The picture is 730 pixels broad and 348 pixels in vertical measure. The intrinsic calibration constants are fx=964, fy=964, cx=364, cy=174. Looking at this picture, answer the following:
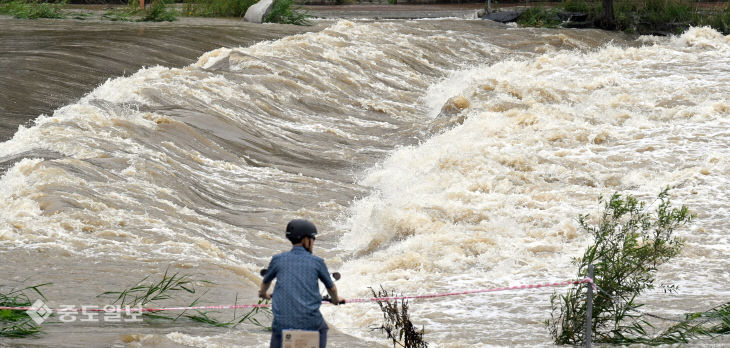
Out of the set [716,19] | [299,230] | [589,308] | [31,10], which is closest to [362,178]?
[589,308]

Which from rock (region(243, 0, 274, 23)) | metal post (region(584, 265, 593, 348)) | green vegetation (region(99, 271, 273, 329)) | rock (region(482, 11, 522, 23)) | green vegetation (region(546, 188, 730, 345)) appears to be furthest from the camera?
rock (region(482, 11, 522, 23))

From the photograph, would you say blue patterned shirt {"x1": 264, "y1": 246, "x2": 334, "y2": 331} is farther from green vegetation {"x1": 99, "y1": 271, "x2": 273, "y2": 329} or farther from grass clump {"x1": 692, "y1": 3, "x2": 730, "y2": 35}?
grass clump {"x1": 692, "y1": 3, "x2": 730, "y2": 35}

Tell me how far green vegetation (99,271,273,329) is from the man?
192 cm

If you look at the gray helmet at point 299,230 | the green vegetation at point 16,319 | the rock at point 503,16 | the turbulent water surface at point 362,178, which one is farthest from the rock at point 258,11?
the gray helmet at point 299,230

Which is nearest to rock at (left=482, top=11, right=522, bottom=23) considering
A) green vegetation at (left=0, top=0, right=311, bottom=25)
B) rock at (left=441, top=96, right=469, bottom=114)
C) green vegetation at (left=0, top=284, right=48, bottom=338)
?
green vegetation at (left=0, top=0, right=311, bottom=25)

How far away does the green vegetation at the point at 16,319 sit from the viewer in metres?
6.17

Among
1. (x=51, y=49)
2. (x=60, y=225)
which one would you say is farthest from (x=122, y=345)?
(x=51, y=49)

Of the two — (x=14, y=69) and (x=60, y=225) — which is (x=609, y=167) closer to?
(x=60, y=225)

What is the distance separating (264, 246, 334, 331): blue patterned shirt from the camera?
16.3 ft

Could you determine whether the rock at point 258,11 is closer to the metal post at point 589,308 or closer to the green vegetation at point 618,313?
Answer: the green vegetation at point 618,313

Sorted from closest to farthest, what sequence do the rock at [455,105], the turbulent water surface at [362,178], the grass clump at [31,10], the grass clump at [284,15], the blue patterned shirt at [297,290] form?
the blue patterned shirt at [297,290] < the turbulent water surface at [362,178] < the rock at [455,105] < the grass clump at [31,10] < the grass clump at [284,15]

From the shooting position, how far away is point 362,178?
14.0 meters

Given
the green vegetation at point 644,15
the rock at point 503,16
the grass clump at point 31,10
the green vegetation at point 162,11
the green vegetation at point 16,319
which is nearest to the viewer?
the green vegetation at point 16,319

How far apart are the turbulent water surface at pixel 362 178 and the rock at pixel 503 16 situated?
7.69m
